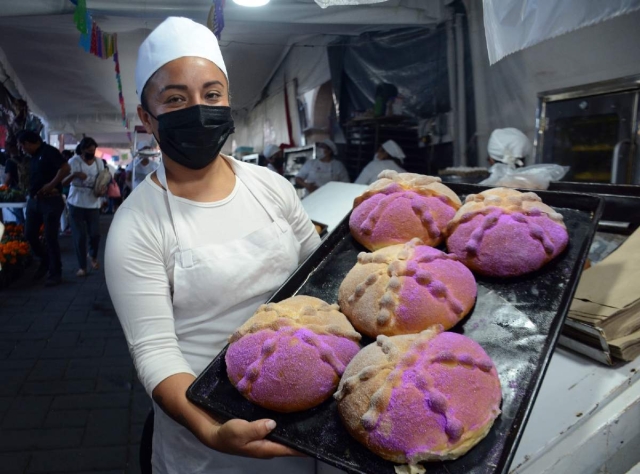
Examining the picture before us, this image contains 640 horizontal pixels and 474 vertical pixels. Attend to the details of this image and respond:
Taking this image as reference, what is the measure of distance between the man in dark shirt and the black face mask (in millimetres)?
5351

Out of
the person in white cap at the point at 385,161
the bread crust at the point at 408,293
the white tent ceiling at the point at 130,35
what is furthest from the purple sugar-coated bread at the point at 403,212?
the person in white cap at the point at 385,161

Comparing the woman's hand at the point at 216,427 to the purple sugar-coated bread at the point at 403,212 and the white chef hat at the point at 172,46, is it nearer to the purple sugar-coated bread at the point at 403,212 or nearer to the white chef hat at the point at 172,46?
the purple sugar-coated bread at the point at 403,212

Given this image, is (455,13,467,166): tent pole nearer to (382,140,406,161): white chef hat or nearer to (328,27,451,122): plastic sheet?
(328,27,451,122): plastic sheet

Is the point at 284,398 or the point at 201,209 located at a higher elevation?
the point at 201,209

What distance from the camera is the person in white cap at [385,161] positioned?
216 inches

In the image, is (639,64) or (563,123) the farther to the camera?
(563,123)

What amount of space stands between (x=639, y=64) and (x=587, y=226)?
271cm

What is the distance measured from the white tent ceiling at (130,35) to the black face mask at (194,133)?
269 centimetres

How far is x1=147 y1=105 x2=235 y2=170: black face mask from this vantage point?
1218mm

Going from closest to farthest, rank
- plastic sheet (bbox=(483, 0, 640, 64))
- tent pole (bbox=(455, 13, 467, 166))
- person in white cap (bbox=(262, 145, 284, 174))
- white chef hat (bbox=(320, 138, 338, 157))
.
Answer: plastic sheet (bbox=(483, 0, 640, 64)), tent pole (bbox=(455, 13, 467, 166)), white chef hat (bbox=(320, 138, 338, 157)), person in white cap (bbox=(262, 145, 284, 174))

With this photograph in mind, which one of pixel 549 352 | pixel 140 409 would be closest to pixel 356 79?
pixel 140 409

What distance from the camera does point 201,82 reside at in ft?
4.00

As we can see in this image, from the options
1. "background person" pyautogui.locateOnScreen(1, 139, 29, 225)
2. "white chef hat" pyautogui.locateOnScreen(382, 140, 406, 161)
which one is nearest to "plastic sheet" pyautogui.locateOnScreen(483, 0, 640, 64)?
"white chef hat" pyautogui.locateOnScreen(382, 140, 406, 161)

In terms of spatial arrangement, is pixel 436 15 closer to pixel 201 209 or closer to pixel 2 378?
pixel 201 209
